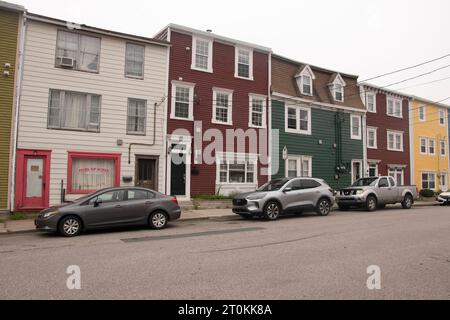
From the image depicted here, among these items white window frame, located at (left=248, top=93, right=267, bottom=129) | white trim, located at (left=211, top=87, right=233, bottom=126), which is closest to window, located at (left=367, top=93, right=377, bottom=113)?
white window frame, located at (left=248, top=93, right=267, bottom=129)

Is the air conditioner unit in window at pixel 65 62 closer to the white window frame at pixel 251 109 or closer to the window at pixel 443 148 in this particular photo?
the white window frame at pixel 251 109

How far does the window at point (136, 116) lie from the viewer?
1688 centimetres

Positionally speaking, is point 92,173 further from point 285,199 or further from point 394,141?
point 394,141

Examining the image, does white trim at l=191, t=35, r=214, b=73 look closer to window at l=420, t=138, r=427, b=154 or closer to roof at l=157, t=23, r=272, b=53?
roof at l=157, t=23, r=272, b=53

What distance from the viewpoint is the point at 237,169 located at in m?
19.9

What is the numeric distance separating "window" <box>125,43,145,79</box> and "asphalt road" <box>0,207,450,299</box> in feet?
29.9

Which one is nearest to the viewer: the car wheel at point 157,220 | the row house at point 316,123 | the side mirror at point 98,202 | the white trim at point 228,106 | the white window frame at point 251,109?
the side mirror at point 98,202

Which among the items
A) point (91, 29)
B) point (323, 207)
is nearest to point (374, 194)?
point (323, 207)

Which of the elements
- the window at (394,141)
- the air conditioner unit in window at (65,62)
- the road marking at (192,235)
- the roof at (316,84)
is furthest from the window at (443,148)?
the air conditioner unit in window at (65,62)

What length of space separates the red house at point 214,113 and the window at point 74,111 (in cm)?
359

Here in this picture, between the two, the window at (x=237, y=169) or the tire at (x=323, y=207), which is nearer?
the tire at (x=323, y=207)

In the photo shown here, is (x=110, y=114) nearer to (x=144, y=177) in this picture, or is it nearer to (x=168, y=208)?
(x=144, y=177)
